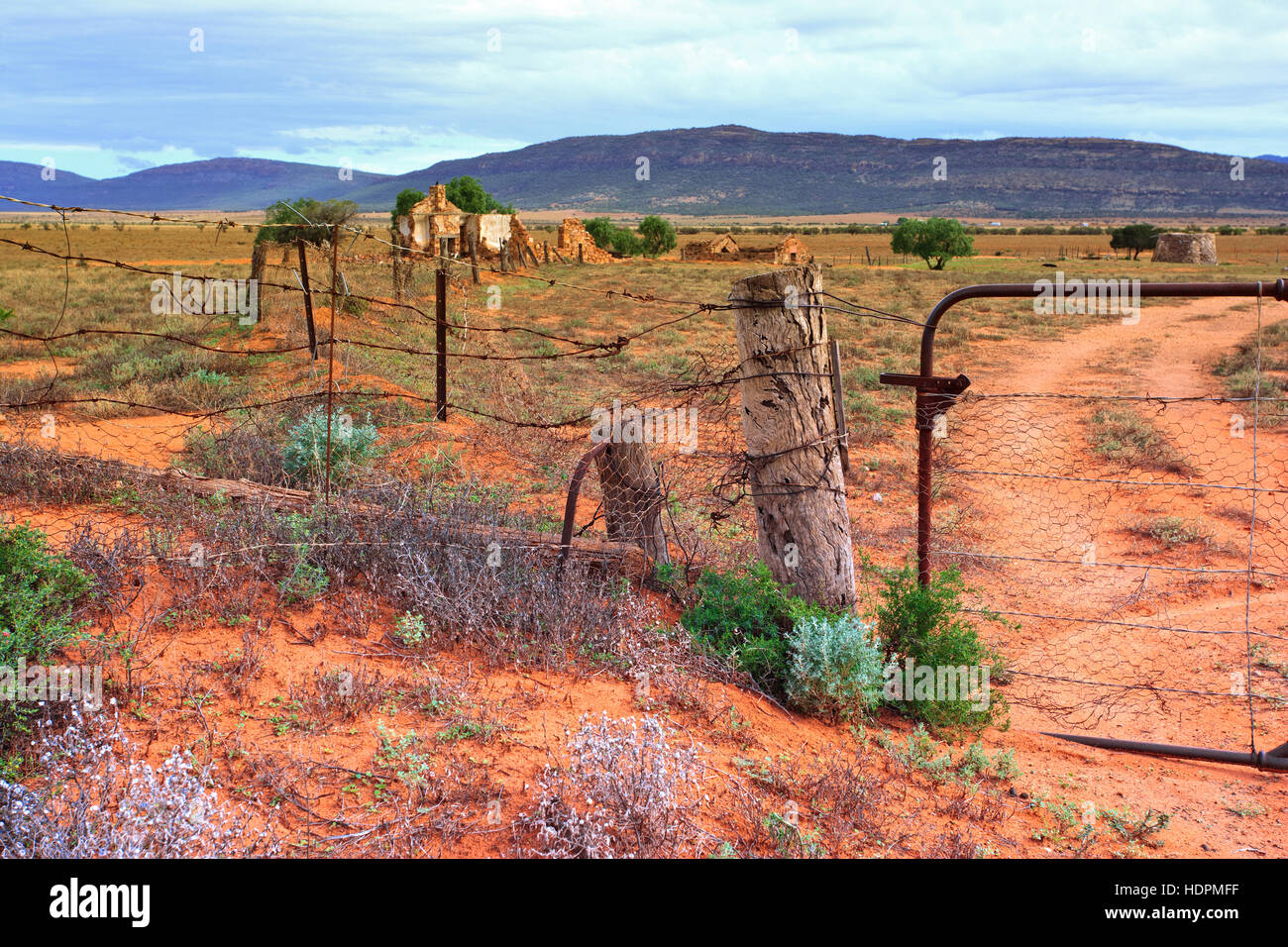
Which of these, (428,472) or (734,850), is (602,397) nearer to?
(428,472)

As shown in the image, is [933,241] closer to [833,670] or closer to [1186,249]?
[1186,249]

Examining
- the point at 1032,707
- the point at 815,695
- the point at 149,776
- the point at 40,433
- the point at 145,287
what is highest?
the point at 145,287

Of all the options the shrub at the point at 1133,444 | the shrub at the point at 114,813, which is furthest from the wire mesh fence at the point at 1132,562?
the shrub at the point at 114,813

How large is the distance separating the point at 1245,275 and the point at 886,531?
3695cm

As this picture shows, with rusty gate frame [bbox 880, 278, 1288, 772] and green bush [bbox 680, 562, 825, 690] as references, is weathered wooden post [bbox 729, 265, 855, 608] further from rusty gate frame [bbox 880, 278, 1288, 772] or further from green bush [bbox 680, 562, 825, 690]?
rusty gate frame [bbox 880, 278, 1288, 772]

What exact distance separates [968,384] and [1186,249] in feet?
174

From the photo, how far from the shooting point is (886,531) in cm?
725

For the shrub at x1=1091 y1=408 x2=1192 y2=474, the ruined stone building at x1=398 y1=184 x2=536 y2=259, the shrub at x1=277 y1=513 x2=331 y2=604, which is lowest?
the shrub at x1=277 y1=513 x2=331 y2=604

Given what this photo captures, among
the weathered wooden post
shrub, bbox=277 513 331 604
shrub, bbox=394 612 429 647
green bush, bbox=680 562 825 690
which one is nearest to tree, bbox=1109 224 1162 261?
the weathered wooden post

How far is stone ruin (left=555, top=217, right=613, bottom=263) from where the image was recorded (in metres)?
44.5

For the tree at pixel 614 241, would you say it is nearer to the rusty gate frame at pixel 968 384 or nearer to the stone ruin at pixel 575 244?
the stone ruin at pixel 575 244

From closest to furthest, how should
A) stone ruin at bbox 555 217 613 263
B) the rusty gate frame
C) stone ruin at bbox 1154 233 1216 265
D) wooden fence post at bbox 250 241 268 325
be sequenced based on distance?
the rusty gate frame, wooden fence post at bbox 250 241 268 325, stone ruin at bbox 555 217 613 263, stone ruin at bbox 1154 233 1216 265

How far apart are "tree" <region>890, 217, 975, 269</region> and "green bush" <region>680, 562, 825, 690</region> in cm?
4545
